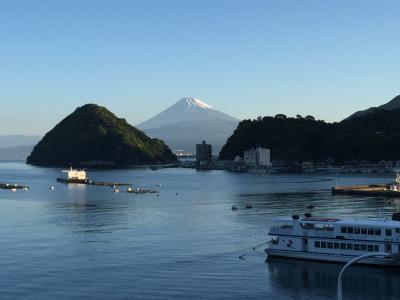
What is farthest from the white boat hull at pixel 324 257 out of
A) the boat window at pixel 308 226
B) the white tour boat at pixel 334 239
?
the boat window at pixel 308 226

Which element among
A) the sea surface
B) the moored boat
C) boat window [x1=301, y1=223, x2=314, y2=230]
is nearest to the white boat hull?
the sea surface

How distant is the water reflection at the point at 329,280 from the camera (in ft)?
107

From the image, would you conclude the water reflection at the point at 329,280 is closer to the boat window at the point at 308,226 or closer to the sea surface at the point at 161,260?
the sea surface at the point at 161,260

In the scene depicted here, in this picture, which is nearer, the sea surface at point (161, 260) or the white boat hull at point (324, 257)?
the sea surface at point (161, 260)

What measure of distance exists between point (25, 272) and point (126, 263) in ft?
21.1

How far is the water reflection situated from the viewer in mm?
32719

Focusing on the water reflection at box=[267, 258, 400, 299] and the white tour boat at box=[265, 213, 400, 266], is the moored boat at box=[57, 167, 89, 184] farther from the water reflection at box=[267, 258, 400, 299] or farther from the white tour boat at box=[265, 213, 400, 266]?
the water reflection at box=[267, 258, 400, 299]

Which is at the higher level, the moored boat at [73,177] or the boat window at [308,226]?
the moored boat at [73,177]

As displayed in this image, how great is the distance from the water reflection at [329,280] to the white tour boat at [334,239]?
742 mm

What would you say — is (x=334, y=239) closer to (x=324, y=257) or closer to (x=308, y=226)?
(x=324, y=257)

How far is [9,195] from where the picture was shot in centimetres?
10431

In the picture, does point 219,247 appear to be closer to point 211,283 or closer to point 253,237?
point 253,237

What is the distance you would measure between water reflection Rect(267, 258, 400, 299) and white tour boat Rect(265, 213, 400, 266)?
74 cm

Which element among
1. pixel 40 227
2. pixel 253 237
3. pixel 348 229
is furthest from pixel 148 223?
pixel 348 229
